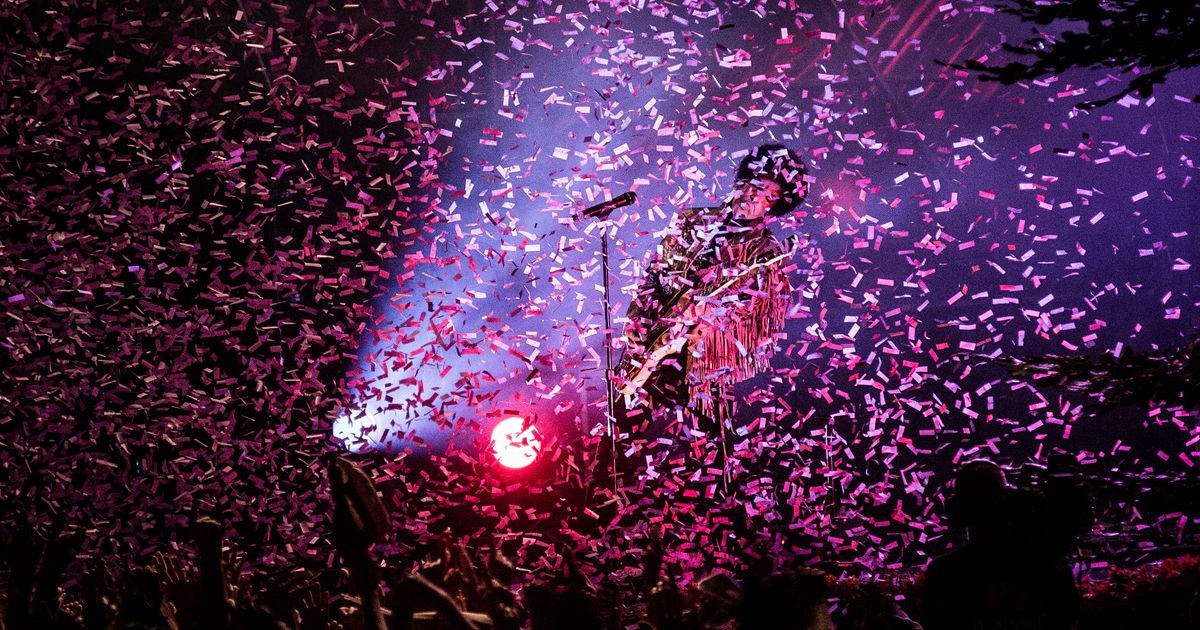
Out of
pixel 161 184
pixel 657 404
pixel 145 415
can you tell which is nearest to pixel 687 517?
pixel 657 404

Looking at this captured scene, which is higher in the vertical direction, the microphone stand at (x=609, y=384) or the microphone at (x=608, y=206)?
the microphone at (x=608, y=206)

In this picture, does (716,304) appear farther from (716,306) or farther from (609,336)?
(609,336)

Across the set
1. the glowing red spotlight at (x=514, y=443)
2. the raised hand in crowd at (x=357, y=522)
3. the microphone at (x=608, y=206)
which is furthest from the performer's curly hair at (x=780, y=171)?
the raised hand in crowd at (x=357, y=522)

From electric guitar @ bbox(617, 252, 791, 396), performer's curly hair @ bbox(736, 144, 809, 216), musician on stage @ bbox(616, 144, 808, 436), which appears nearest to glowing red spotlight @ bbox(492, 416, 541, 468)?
musician on stage @ bbox(616, 144, 808, 436)

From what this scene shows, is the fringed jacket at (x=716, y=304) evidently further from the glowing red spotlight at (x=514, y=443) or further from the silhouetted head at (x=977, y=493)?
the silhouetted head at (x=977, y=493)

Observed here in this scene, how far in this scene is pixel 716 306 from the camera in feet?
21.2

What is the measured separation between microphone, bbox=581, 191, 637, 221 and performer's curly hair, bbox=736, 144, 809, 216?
1.13 metres

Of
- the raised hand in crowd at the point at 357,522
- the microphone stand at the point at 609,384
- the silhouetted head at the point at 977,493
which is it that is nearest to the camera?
the raised hand in crowd at the point at 357,522

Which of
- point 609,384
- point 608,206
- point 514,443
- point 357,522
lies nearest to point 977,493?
point 357,522

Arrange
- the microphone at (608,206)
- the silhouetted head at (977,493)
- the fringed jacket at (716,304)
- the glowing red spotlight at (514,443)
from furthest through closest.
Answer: the glowing red spotlight at (514,443), the fringed jacket at (716,304), the microphone at (608,206), the silhouetted head at (977,493)

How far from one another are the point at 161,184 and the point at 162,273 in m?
1.02

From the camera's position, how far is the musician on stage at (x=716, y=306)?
6.44m

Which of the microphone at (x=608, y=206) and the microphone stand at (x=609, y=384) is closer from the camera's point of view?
the microphone stand at (x=609, y=384)

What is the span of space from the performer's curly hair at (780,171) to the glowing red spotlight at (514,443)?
13.0 ft
